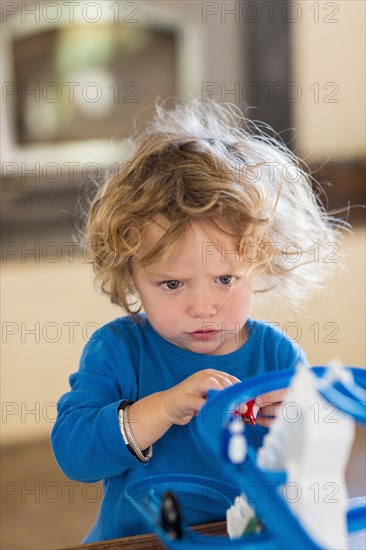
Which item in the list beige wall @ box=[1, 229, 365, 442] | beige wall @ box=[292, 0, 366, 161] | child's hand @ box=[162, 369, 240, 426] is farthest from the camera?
beige wall @ box=[292, 0, 366, 161]

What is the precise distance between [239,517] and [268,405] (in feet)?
0.70

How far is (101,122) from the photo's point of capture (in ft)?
10.4

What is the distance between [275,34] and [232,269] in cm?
235

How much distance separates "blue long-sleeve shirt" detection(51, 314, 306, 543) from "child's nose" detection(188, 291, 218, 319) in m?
0.14

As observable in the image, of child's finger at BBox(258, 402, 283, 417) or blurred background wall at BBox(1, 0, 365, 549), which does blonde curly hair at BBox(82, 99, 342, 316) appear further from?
blurred background wall at BBox(1, 0, 365, 549)

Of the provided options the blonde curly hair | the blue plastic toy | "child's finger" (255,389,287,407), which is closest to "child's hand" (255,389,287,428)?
"child's finger" (255,389,287,407)

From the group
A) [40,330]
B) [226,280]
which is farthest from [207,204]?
[40,330]

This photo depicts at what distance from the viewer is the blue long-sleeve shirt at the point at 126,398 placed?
0.98 m

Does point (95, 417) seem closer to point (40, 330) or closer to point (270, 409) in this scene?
point (270, 409)

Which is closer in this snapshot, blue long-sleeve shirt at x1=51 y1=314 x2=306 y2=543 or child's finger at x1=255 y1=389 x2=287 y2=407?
child's finger at x1=255 y1=389 x2=287 y2=407

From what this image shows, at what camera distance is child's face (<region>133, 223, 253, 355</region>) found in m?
1.00

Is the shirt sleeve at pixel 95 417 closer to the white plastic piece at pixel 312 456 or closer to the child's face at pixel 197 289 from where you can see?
the child's face at pixel 197 289

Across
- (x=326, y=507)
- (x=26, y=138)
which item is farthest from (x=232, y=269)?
(x=26, y=138)

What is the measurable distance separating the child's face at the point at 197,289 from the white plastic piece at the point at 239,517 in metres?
0.32
